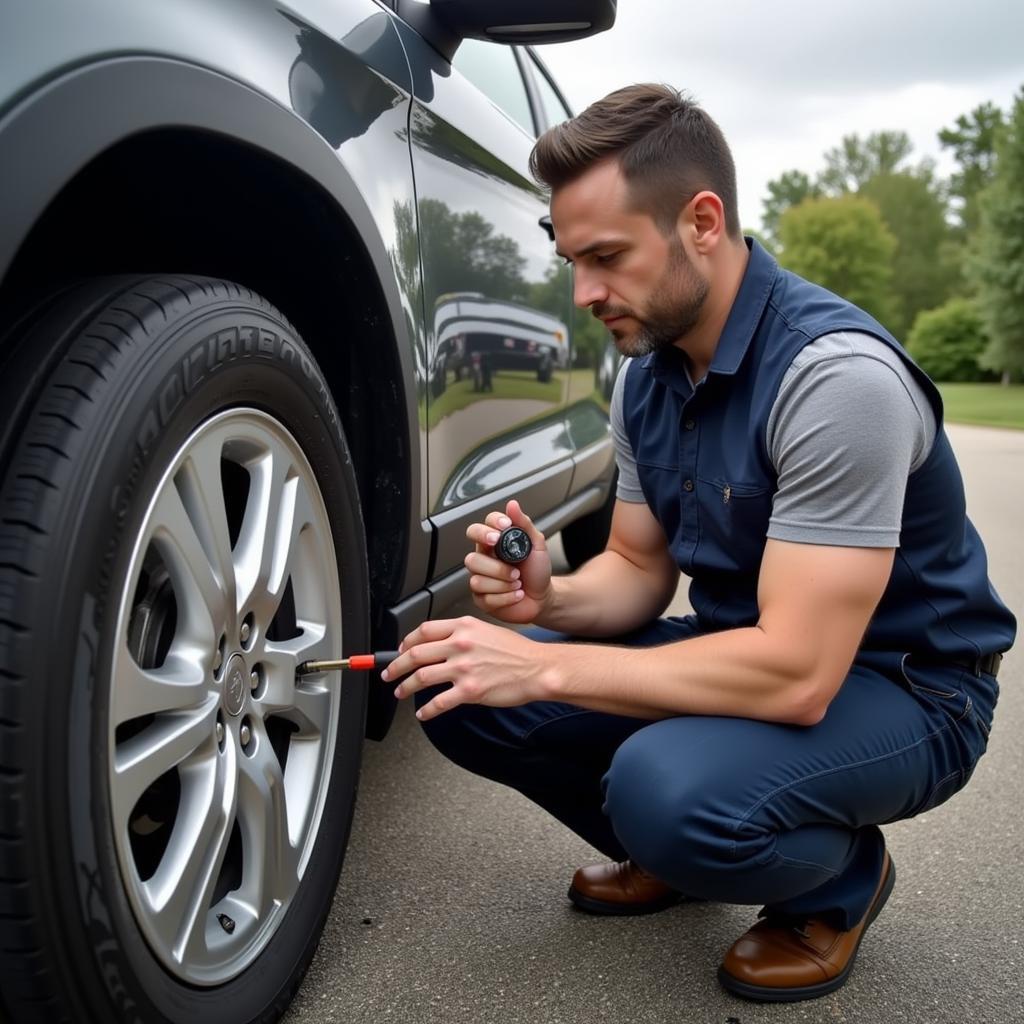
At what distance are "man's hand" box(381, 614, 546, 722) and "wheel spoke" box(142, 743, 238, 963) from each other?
1.02 ft

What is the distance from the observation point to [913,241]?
203 ft

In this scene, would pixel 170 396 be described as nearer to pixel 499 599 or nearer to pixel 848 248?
pixel 499 599

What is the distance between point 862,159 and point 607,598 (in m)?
71.3

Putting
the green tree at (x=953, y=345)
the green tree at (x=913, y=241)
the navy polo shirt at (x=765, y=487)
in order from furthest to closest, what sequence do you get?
the green tree at (x=913, y=241), the green tree at (x=953, y=345), the navy polo shirt at (x=765, y=487)

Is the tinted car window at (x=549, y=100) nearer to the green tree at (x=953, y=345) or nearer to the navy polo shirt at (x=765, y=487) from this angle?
the navy polo shirt at (x=765, y=487)

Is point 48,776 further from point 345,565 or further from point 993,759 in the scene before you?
point 993,759

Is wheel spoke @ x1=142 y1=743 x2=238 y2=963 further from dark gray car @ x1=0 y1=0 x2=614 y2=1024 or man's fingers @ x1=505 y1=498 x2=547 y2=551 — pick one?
man's fingers @ x1=505 y1=498 x2=547 y2=551

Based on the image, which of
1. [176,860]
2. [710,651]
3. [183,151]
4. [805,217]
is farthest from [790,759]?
[805,217]

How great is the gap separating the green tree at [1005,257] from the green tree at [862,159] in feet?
112

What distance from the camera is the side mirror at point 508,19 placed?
196cm

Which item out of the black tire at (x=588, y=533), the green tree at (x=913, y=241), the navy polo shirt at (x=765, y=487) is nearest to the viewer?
the navy polo shirt at (x=765, y=487)

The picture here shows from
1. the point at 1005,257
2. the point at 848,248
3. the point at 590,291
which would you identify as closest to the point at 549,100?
the point at 590,291

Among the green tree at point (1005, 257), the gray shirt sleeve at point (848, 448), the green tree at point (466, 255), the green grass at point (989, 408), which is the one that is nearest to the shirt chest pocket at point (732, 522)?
the gray shirt sleeve at point (848, 448)

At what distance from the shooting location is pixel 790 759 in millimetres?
1671
